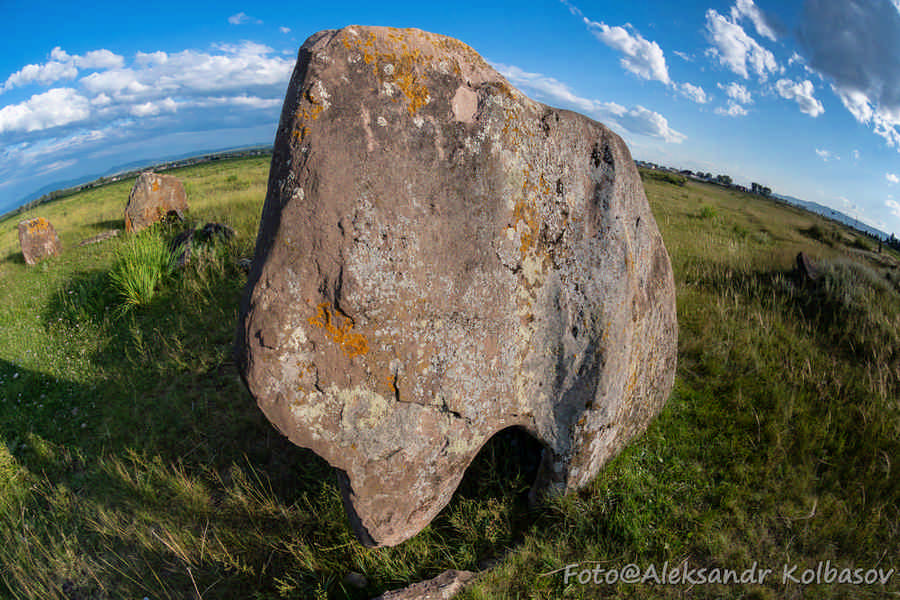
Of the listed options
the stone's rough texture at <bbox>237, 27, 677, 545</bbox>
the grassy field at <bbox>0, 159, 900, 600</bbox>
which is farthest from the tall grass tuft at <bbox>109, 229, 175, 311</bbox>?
the stone's rough texture at <bbox>237, 27, 677, 545</bbox>

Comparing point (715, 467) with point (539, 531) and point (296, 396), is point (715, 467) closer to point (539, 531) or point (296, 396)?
point (539, 531)

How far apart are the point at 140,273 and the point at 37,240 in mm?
7419

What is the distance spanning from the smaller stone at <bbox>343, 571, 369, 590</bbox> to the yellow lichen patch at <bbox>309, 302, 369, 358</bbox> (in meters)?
1.75

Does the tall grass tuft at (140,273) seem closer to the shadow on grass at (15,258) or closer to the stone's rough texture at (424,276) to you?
the stone's rough texture at (424,276)

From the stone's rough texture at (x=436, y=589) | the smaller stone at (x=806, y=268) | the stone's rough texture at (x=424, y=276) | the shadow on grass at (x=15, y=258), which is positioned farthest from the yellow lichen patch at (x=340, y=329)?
the shadow on grass at (x=15, y=258)

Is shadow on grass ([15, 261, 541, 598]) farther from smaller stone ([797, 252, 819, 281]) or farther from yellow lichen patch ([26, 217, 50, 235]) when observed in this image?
yellow lichen patch ([26, 217, 50, 235])

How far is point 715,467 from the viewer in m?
3.67

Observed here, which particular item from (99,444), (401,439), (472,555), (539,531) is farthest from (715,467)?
(99,444)

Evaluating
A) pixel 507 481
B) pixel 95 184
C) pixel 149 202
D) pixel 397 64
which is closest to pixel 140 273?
pixel 149 202

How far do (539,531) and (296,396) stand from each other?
7.15 feet

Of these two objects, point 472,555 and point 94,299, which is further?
point 94,299

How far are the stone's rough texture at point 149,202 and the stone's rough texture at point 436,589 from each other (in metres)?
12.2

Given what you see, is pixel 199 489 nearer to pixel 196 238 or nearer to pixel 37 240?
pixel 196 238

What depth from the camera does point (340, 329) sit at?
2570 mm
